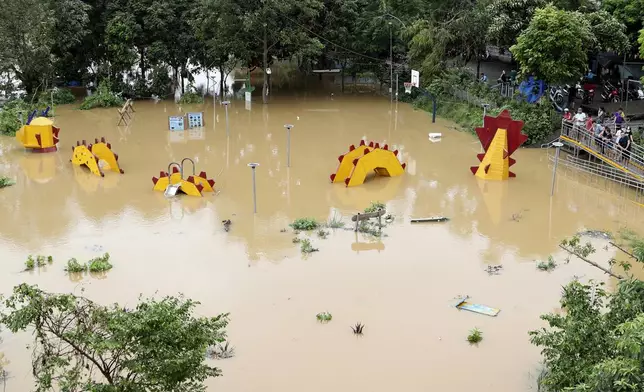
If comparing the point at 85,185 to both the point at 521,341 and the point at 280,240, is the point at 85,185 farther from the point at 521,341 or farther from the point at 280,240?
the point at 521,341

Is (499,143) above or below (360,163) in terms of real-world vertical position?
above

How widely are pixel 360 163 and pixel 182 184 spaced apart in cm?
467

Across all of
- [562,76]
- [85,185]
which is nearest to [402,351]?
[85,185]

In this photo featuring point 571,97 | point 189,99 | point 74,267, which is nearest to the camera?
point 74,267

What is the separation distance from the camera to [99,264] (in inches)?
525

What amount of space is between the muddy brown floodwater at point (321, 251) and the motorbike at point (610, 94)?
5.31 meters

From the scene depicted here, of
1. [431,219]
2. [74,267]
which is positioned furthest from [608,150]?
[74,267]

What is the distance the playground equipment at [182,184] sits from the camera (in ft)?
58.0

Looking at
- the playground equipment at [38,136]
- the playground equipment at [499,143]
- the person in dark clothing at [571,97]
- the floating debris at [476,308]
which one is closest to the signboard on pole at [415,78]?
the person in dark clothing at [571,97]

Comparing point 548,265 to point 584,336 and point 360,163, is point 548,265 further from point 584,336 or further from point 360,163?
point 360,163

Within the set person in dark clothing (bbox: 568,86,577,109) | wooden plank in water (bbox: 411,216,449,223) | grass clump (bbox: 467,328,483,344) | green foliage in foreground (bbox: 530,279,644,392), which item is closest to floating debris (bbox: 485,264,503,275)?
grass clump (bbox: 467,328,483,344)

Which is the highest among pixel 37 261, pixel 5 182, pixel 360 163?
pixel 360 163

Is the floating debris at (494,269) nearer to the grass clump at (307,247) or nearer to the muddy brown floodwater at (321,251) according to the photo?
the muddy brown floodwater at (321,251)

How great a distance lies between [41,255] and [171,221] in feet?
9.93
